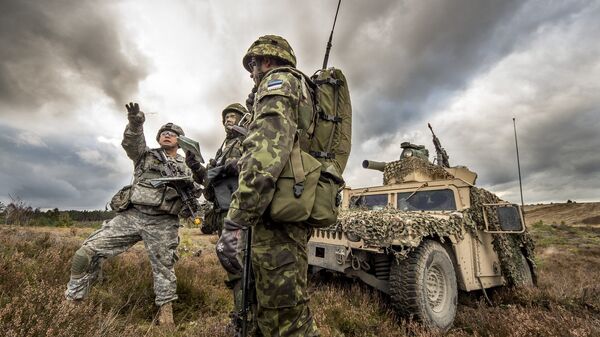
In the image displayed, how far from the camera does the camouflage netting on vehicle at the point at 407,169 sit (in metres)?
6.09

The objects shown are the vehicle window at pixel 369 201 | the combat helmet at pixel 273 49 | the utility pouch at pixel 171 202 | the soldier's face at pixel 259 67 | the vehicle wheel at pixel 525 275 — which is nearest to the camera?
the combat helmet at pixel 273 49

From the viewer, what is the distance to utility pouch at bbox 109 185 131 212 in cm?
314

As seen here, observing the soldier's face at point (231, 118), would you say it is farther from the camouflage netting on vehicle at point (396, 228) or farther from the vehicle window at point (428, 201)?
the vehicle window at point (428, 201)

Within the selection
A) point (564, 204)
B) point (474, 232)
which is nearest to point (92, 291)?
point (474, 232)

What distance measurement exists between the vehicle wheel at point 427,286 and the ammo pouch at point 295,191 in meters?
2.36

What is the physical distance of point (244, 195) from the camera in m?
1.54

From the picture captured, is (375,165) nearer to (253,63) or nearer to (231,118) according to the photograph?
(231,118)

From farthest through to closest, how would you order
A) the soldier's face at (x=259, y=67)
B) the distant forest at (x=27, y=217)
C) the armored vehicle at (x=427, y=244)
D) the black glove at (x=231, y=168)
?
the distant forest at (x=27, y=217) → the armored vehicle at (x=427, y=244) → the black glove at (x=231, y=168) → the soldier's face at (x=259, y=67)

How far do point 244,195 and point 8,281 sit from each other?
8.26ft

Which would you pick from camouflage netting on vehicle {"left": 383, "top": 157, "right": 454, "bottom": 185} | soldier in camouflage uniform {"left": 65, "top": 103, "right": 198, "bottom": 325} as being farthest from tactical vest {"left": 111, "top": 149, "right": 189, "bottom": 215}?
camouflage netting on vehicle {"left": 383, "top": 157, "right": 454, "bottom": 185}

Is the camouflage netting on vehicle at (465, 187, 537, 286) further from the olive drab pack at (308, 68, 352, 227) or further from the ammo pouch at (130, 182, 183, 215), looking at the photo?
the ammo pouch at (130, 182, 183, 215)

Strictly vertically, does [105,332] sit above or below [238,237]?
below

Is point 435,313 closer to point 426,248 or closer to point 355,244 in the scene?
point 426,248

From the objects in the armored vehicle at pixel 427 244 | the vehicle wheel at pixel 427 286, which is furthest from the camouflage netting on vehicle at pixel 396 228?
the vehicle wheel at pixel 427 286
